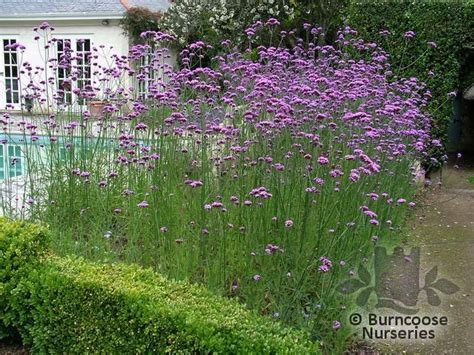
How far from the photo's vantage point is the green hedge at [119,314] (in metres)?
2.34

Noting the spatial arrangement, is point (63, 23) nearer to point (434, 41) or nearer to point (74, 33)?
point (74, 33)

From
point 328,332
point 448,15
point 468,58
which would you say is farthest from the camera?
point 468,58

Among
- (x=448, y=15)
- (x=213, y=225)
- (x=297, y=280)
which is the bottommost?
(x=297, y=280)

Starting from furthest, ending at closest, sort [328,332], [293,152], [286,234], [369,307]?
[293,152] < [369,307] < [286,234] < [328,332]

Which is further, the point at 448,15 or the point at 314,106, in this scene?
the point at 448,15

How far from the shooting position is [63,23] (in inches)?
605

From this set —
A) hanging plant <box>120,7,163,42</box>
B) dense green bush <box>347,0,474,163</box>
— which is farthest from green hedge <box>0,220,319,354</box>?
hanging plant <box>120,7,163,42</box>

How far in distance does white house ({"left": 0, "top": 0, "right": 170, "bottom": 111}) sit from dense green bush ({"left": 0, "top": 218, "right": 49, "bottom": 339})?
12392 mm

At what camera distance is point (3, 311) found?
9.91 feet

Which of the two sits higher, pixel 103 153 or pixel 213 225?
pixel 103 153

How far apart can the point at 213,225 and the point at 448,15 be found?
5947mm

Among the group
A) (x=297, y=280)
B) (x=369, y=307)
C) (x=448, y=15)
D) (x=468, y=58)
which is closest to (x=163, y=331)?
(x=297, y=280)

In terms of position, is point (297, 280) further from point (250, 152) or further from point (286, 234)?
point (250, 152)

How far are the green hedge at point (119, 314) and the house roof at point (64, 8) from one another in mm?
12746
